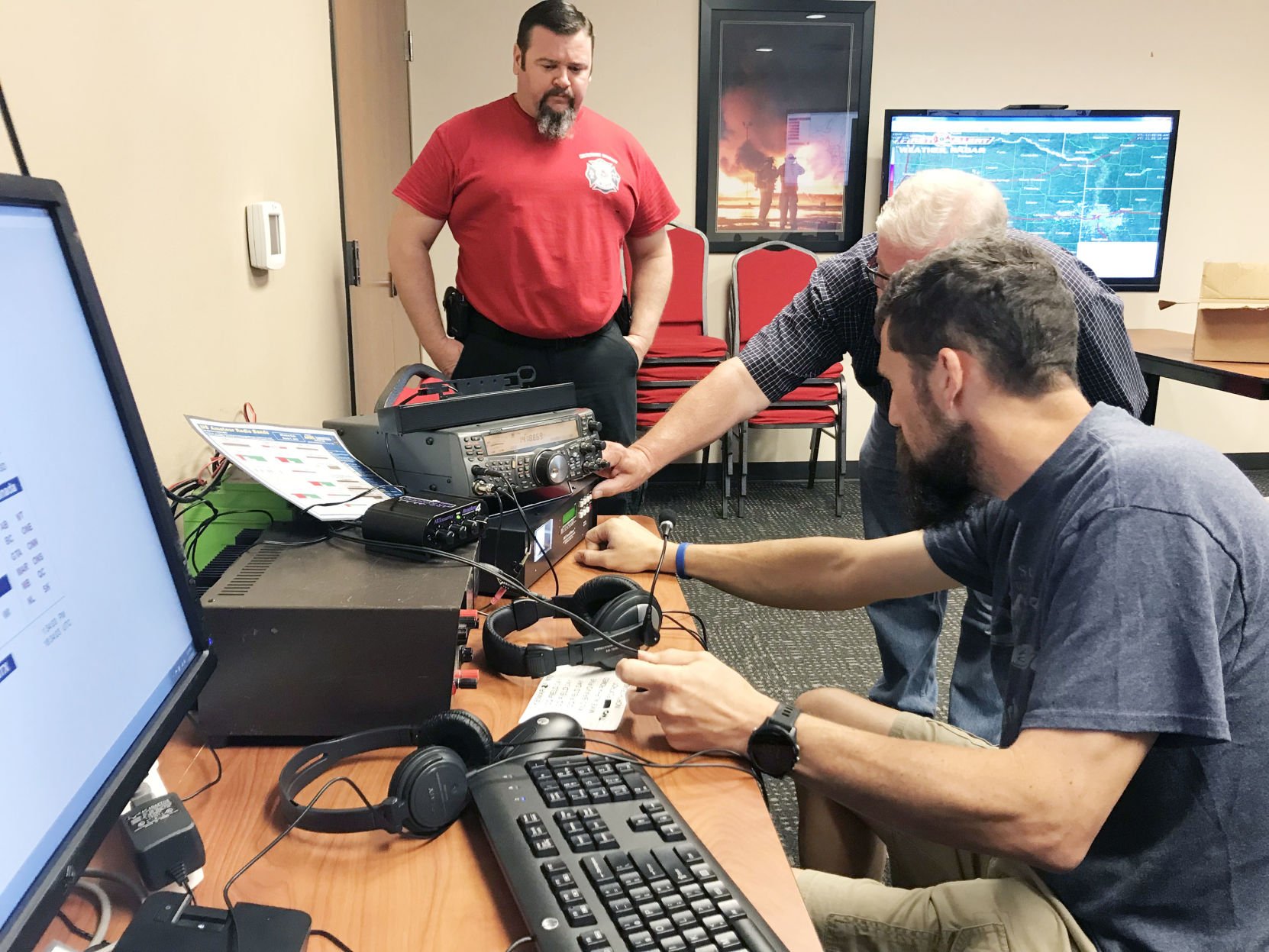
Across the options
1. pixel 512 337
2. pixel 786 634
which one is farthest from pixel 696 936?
pixel 786 634

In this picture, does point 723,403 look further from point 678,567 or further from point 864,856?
point 864,856

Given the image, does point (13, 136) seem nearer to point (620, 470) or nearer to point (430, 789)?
point (430, 789)

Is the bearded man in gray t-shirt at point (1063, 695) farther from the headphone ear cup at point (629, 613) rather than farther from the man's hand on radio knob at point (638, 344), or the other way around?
the man's hand on radio knob at point (638, 344)

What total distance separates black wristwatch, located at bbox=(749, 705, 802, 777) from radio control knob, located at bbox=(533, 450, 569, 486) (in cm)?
46

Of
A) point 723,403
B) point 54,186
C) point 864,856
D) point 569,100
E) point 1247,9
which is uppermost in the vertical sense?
point 1247,9

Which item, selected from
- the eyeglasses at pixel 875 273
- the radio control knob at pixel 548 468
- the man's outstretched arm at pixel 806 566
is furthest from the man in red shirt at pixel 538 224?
the radio control knob at pixel 548 468

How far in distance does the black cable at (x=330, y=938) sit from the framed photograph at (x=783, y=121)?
3.93 meters

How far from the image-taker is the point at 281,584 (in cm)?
84

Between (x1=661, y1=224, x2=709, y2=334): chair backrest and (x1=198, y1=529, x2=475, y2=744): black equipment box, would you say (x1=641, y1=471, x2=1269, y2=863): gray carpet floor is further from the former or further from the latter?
(x1=198, y1=529, x2=475, y2=744): black equipment box

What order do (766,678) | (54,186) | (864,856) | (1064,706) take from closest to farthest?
(54,186)
(1064,706)
(864,856)
(766,678)

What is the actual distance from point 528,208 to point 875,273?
861 mm

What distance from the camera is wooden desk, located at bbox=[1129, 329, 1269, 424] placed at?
2.57 metres

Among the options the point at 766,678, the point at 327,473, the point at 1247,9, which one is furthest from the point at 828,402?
the point at 327,473

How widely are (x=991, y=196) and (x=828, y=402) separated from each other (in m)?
2.43
